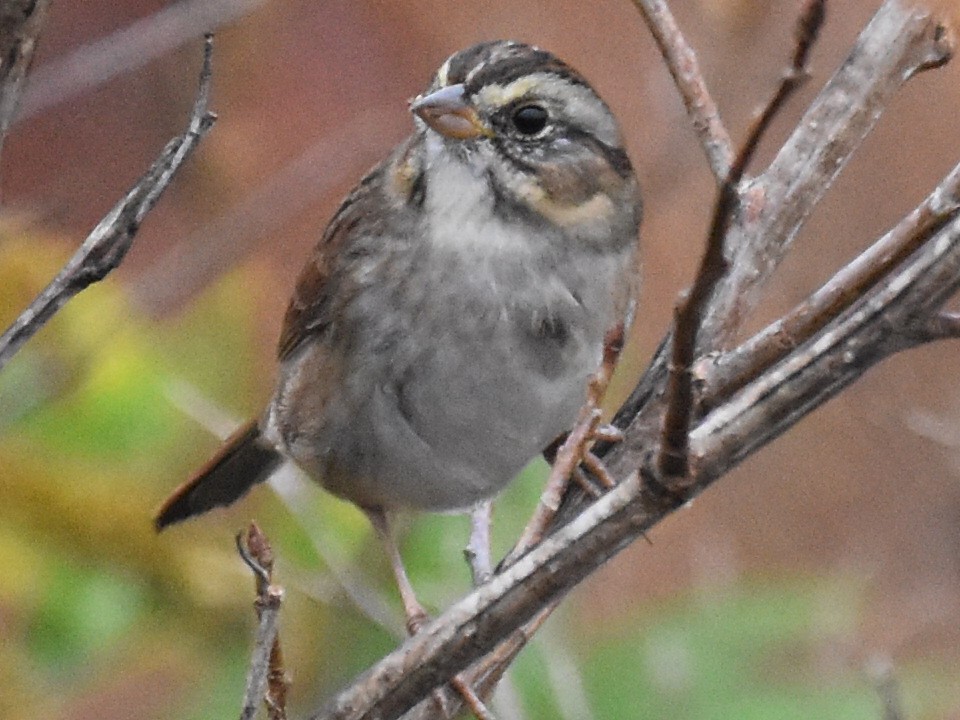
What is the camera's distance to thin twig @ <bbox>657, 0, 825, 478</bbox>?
73cm

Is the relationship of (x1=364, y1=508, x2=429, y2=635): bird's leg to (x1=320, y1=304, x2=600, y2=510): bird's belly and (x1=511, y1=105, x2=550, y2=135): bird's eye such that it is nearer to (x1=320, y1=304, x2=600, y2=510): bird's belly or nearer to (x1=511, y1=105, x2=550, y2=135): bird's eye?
(x1=320, y1=304, x2=600, y2=510): bird's belly

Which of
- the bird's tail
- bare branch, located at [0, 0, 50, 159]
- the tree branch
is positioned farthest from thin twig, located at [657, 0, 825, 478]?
the bird's tail

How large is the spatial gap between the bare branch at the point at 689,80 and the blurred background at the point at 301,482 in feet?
0.79

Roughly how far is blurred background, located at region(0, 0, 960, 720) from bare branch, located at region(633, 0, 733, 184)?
0.24m

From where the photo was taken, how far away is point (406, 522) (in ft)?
6.54

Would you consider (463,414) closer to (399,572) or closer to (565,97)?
(399,572)

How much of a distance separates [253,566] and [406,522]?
0.98m

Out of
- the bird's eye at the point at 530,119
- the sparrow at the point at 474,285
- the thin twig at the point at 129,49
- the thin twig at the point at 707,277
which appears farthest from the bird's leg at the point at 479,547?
the thin twig at the point at 129,49

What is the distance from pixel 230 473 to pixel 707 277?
54.1 inches

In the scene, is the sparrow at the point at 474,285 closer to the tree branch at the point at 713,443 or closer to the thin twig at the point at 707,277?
the tree branch at the point at 713,443

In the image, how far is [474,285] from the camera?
1604mm

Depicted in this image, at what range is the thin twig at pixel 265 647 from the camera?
985 millimetres

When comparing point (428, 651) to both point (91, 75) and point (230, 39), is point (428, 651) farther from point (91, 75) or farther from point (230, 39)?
point (230, 39)

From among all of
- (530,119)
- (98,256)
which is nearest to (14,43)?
(98,256)
